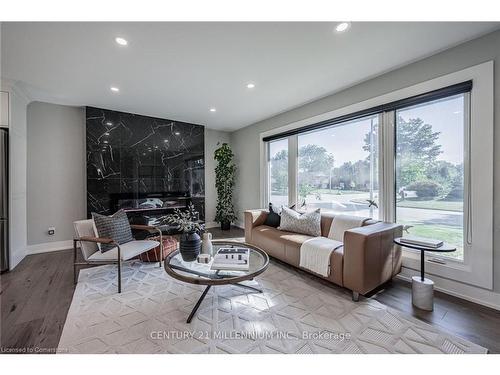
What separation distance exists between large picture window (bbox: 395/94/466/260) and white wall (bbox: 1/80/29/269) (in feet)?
17.2

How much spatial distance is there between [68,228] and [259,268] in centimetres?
396

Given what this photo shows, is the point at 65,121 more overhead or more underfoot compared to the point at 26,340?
more overhead

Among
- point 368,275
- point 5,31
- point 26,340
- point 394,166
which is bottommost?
point 26,340

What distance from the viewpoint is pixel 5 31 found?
1.95 m

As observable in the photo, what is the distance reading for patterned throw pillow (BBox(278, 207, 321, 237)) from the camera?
3.13 m

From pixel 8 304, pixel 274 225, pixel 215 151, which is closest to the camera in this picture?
pixel 8 304

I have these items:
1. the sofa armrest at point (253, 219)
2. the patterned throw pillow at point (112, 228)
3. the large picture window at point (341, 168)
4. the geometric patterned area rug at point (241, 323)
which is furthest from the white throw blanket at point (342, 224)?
the patterned throw pillow at point (112, 228)

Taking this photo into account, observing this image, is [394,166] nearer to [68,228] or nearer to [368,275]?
[368,275]

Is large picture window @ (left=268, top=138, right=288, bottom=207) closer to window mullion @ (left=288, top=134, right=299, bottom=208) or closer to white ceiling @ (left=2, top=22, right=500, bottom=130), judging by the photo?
window mullion @ (left=288, top=134, right=299, bottom=208)

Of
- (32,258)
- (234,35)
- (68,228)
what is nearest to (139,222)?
(68,228)

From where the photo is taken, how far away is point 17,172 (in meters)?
3.19

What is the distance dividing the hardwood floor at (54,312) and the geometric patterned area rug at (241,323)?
0.37ft

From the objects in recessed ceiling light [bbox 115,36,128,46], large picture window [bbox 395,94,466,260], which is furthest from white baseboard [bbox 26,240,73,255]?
large picture window [bbox 395,94,466,260]

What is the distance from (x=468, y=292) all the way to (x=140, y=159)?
535cm
